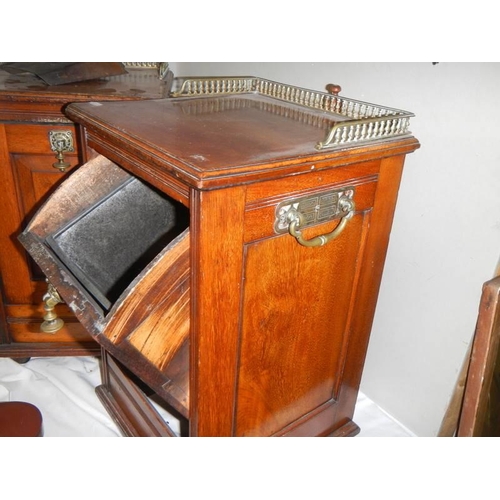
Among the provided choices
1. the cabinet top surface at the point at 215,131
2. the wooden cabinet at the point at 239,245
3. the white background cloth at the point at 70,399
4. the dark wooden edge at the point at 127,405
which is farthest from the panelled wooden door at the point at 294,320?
the white background cloth at the point at 70,399

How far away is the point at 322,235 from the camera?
105 centimetres

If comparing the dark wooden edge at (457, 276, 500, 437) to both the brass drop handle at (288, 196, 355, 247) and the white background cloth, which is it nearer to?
the brass drop handle at (288, 196, 355, 247)

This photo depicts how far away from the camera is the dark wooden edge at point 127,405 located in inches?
54.3

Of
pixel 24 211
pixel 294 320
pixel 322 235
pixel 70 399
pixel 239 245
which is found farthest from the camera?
pixel 70 399

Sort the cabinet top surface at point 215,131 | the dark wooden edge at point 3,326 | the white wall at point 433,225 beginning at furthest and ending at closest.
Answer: the dark wooden edge at point 3,326, the white wall at point 433,225, the cabinet top surface at point 215,131

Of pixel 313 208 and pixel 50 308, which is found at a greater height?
pixel 313 208

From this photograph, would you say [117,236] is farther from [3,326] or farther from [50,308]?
[3,326]

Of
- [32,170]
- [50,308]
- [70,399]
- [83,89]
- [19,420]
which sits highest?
[83,89]

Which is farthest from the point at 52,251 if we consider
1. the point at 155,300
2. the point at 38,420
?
the point at 38,420

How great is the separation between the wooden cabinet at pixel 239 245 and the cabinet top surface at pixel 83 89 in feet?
0.53

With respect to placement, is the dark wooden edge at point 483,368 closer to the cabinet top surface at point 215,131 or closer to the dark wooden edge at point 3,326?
the cabinet top surface at point 215,131

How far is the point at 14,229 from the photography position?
166cm

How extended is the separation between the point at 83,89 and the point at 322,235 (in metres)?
0.94

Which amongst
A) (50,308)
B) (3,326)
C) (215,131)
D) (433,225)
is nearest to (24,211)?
(3,326)
